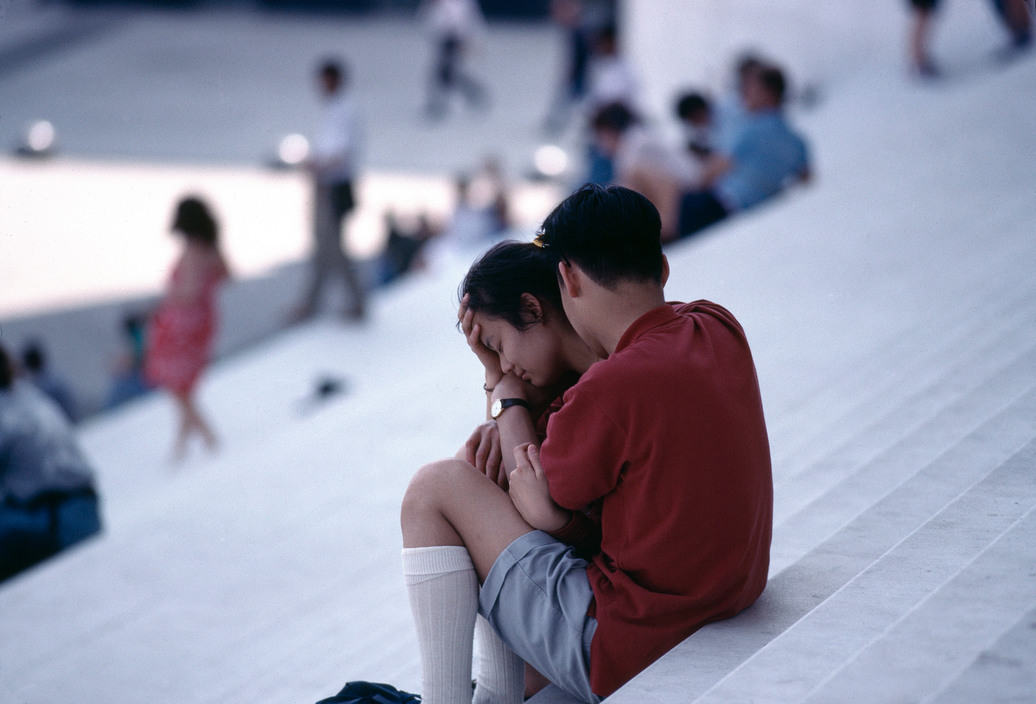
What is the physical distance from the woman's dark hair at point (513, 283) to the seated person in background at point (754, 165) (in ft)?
14.6

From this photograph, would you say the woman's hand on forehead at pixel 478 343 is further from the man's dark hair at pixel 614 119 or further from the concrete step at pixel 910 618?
the man's dark hair at pixel 614 119

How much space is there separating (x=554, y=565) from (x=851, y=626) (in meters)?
0.54

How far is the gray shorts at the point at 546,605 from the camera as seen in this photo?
1979mm

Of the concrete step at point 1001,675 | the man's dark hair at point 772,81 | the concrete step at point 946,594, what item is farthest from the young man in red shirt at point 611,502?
the man's dark hair at point 772,81

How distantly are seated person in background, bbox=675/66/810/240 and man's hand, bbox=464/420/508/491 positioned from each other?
4.46 metres

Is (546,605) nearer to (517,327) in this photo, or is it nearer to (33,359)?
(517,327)

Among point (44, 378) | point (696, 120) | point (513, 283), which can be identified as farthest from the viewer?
point (696, 120)

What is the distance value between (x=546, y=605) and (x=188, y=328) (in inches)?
196

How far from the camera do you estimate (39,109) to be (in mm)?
17266

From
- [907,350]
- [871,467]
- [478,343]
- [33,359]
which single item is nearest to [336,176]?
[33,359]

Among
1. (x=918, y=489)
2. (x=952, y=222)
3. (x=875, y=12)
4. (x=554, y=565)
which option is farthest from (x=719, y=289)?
(x=875, y=12)

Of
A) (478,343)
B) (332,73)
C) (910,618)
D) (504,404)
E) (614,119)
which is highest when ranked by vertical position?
(332,73)

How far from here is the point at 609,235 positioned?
1.89 meters

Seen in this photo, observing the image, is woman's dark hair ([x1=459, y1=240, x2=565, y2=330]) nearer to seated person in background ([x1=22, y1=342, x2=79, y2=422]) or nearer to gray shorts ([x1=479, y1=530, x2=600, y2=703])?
gray shorts ([x1=479, y1=530, x2=600, y2=703])
